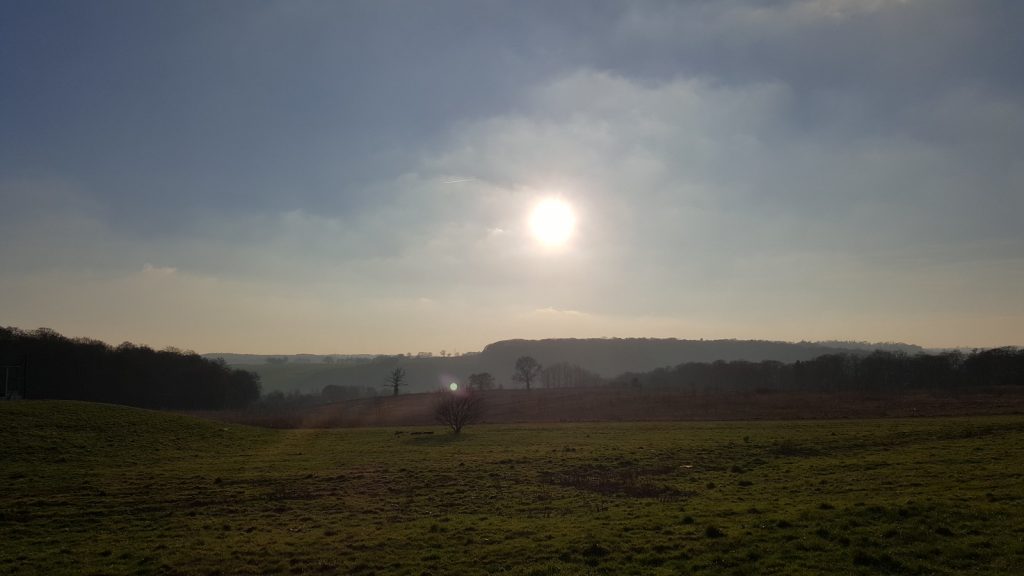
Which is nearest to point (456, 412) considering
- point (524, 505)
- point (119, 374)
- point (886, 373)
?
point (524, 505)

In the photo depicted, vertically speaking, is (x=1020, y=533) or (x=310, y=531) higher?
(x=1020, y=533)

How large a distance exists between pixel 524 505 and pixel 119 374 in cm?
12377

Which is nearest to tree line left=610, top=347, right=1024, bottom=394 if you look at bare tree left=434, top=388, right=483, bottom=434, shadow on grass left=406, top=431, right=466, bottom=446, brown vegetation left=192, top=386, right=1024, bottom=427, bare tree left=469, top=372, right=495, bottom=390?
brown vegetation left=192, top=386, right=1024, bottom=427

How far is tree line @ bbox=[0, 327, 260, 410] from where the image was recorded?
327ft

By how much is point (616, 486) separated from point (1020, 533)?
15.4 meters

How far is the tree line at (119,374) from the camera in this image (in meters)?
99.7

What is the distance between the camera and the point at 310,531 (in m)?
20.2

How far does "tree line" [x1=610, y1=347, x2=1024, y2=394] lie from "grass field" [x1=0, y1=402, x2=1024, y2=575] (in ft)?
306

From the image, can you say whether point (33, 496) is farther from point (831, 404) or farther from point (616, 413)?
point (831, 404)

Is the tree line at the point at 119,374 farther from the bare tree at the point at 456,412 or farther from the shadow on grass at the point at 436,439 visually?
the shadow on grass at the point at 436,439

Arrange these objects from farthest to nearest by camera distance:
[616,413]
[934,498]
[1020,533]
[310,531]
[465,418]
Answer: [616,413]
[465,418]
[310,531]
[934,498]
[1020,533]

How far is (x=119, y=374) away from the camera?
11575cm

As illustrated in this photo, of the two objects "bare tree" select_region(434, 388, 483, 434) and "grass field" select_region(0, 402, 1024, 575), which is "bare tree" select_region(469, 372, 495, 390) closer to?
"bare tree" select_region(434, 388, 483, 434)

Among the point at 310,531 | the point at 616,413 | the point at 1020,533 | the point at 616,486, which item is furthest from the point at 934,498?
the point at 616,413
